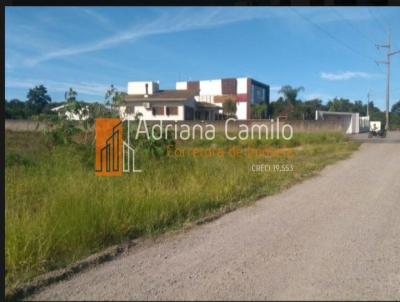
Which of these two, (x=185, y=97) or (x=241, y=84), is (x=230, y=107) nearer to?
(x=185, y=97)

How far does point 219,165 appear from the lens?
24.1ft

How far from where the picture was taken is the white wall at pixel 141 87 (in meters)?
6.80

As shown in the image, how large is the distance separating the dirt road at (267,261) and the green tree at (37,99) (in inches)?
148

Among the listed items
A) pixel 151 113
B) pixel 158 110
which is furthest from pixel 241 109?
pixel 151 113

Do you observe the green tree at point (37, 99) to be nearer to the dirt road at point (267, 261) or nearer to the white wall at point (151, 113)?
the white wall at point (151, 113)

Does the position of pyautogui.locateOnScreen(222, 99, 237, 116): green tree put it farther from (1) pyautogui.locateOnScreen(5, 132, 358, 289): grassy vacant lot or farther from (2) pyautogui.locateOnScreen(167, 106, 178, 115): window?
(1) pyautogui.locateOnScreen(5, 132, 358, 289): grassy vacant lot

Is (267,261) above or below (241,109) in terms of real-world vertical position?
below

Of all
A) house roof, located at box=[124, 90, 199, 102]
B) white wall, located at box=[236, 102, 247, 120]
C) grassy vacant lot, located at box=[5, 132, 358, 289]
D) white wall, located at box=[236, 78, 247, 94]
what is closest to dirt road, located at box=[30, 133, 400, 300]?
grassy vacant lot, located at box=[5, 132, 358, 289]

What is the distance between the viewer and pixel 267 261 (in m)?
3.21

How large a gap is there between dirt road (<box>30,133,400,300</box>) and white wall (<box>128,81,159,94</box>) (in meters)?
3.06

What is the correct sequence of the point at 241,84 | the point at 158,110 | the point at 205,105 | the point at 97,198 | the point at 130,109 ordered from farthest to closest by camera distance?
the point at 205,105 → the point at 158,110 → the point at 241,84 → the point at 130,109 → the point at 97,198
